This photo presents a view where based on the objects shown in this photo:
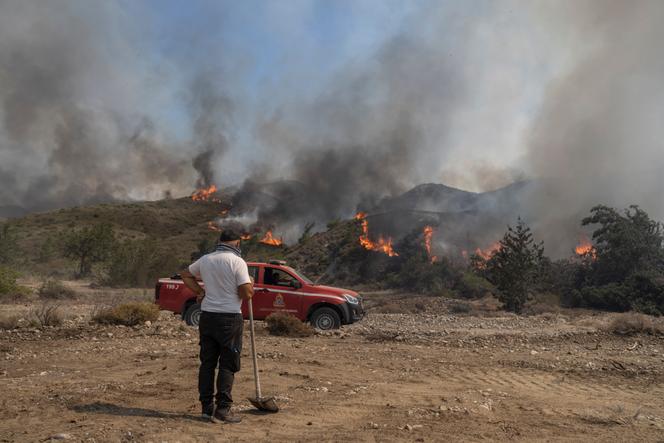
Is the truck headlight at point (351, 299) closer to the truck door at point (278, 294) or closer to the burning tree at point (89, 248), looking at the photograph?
the truck door at point (278, 294)

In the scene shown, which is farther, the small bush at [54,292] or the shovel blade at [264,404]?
the small bush at [54,292]

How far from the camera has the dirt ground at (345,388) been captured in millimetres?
4895

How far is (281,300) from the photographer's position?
12.9 meters

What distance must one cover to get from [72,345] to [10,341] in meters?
1.42

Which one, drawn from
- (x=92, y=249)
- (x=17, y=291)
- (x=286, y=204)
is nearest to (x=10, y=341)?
(x=17, y=291)

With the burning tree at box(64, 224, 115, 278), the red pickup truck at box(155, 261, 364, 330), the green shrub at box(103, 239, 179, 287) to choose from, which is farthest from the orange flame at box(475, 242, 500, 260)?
the burning tree at box(64, 224, 115, 278)

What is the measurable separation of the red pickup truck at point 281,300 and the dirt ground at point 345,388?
0.60m

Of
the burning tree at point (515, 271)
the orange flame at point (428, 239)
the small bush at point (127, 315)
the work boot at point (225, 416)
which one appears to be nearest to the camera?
the work boot at point (225, 416)

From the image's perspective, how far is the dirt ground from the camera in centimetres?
489

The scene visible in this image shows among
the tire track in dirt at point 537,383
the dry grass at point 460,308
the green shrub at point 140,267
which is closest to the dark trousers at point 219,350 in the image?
the tire track in dirt at point 537,383

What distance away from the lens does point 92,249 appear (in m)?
41.8

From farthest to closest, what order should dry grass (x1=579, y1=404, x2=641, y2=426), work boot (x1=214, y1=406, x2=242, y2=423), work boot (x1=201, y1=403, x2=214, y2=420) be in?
1. dry grass (x1=579, y1=404, x2=641, y2=426)
2. work boot (x1=201, y1=403, x2=214, y2=420)
3. work boot (x1=214, y1=406, x2=242, y2=423)

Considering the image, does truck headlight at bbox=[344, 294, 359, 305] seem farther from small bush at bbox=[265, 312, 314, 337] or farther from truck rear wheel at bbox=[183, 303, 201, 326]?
truck rear wheel at bbox=[183, 303, 201, 326]

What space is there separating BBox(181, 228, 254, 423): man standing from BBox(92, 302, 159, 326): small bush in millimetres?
8108
